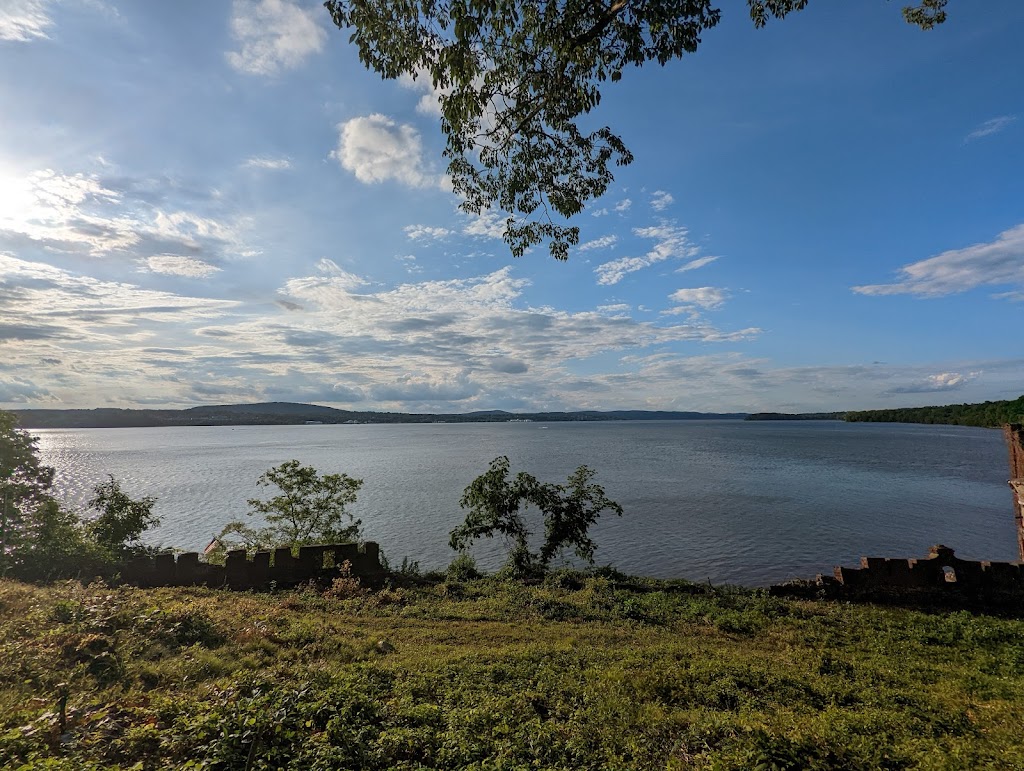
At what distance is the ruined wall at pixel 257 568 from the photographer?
15.8 m

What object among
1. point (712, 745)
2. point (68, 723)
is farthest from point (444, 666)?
point (68, 723)

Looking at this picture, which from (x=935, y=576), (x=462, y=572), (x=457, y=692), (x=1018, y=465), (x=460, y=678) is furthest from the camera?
(x=462, y=572)

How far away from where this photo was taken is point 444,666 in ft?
30.1

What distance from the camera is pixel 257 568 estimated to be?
674 inches

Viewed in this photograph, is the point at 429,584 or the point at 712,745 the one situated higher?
the point at 712,745

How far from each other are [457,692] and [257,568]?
12408 millimetres

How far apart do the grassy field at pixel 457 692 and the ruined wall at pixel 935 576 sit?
5.10 meters

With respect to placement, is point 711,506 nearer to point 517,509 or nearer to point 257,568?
point 517,509

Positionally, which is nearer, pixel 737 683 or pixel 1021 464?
pixel 737 683

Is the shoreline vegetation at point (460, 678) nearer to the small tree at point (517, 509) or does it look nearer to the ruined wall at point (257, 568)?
the ruined wall at point (257, 568)

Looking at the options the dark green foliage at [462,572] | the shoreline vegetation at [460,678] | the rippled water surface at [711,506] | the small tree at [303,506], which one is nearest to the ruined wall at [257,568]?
the shoreline vegetation at [460,678]

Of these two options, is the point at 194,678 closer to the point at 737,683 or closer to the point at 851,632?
the point at 737,683

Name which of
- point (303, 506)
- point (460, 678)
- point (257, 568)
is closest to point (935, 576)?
point (460, 678)

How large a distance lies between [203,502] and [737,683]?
55413 mm
